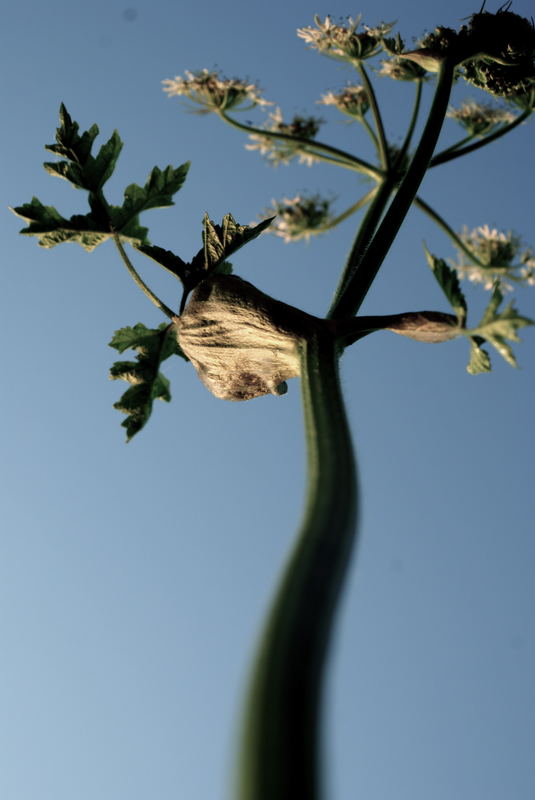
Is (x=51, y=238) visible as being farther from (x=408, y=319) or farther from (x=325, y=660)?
(x=325, y=660)

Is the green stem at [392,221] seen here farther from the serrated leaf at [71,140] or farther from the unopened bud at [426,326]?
the serrated leaf at [71,140]

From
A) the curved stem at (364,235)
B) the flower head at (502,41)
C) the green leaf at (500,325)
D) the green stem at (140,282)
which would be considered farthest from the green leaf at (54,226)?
the flower head at (502,41)

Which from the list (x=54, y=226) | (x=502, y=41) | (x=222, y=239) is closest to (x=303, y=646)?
(x=222, y=239)

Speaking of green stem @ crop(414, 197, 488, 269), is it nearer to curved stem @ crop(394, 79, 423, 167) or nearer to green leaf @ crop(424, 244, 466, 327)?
curved stem @ crop(394, 79, 423, 167)

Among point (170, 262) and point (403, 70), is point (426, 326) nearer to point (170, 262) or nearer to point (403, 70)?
point (170, 262)

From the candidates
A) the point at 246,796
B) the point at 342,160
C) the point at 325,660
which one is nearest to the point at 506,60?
the point at 342,160

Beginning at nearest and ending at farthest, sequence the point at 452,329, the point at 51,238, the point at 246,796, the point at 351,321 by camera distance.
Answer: the point at 246,796 → the point at 452,329 → the point at 351,321 → the point at 51,238
